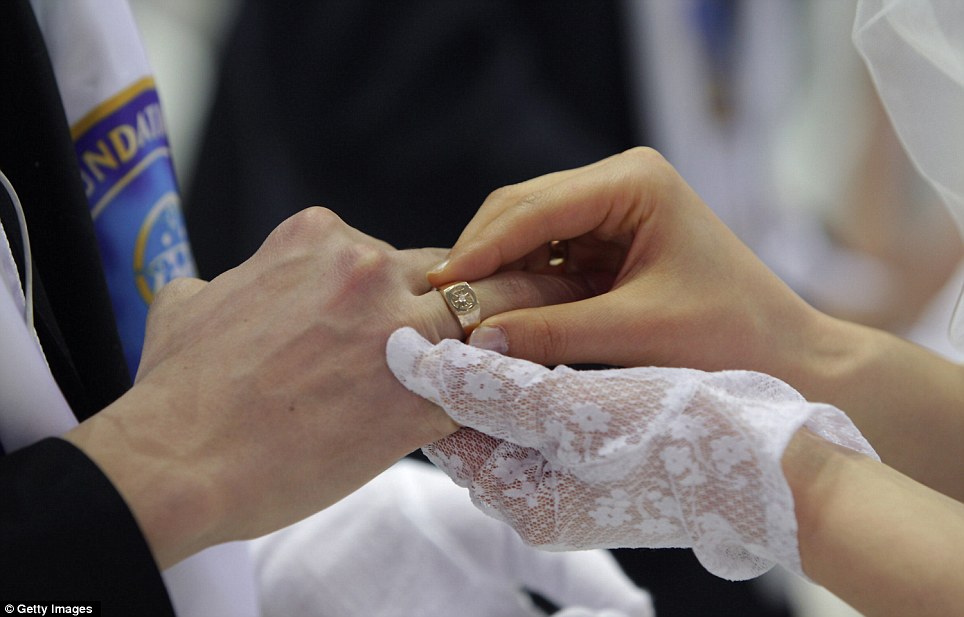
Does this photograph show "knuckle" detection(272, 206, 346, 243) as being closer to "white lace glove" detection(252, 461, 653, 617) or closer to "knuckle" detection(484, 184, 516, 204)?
"knuckle" detection(484, 184, 516, 204)

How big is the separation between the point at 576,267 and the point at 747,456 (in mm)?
311

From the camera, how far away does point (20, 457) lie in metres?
0.64

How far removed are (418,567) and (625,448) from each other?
407 mm

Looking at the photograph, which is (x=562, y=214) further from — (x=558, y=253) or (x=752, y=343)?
(x=752, y=343)

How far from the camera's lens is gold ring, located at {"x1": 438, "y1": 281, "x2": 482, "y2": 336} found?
2.58ft

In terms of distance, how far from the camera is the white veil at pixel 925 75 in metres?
0.84

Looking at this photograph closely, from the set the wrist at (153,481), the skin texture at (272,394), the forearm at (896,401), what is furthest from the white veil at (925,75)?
the wrist at (153,481)

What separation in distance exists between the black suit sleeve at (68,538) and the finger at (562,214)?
324 millimetres

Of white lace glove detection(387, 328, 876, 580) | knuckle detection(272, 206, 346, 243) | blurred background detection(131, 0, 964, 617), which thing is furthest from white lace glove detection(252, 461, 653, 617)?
blurred background detection(131, 0, 964, 617)

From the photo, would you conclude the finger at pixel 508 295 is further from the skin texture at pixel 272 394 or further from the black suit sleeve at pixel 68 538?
the black suit sleeve at pixel 68 538

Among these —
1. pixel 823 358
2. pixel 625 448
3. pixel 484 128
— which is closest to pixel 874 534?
pixel 625 448

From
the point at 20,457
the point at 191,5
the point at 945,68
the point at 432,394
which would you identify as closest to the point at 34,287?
the point at 20,457

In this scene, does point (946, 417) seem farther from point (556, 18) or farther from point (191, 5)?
point (191, 5)

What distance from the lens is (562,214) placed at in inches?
32.8
